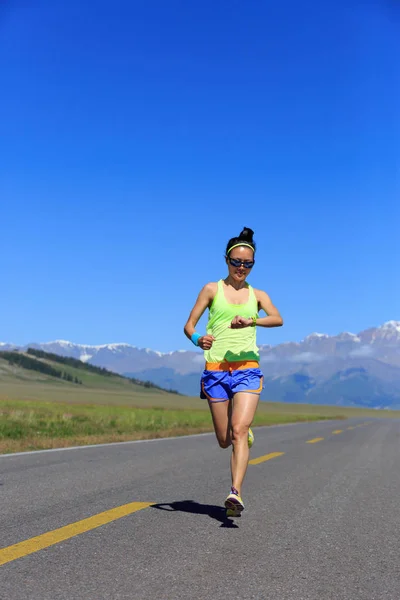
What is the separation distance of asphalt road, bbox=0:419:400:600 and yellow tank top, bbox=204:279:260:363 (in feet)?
4.62

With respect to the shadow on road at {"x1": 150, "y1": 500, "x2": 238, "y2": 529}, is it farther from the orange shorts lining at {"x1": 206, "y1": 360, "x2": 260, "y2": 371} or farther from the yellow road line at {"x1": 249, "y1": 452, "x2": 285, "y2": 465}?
the yellow road line at {"x1": 249, "y1": 452, "x2": 285, "y2": 465}

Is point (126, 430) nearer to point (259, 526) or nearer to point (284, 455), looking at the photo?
point (284, 455)

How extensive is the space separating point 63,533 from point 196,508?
178 centimetres

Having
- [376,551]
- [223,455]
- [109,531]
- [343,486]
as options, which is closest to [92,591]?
[109,531]

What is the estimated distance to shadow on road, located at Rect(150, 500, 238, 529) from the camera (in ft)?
20.4

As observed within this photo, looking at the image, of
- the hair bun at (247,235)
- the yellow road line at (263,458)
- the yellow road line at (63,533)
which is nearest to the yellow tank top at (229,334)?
the hair bun at (247,235)

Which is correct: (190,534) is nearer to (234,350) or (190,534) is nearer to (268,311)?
(234,350)

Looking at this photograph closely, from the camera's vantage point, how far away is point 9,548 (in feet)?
15.2

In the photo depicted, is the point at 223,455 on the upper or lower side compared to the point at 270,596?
upper

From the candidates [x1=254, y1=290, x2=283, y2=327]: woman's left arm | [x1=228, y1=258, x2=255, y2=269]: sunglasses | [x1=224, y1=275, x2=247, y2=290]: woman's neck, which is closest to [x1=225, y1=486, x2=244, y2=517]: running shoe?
[x1=254, y1=290, x2=283, y2=327]: woman's left arm

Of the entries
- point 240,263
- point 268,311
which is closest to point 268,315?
point 268,311

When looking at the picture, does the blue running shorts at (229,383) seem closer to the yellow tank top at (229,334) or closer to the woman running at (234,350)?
the woman running at (234,350)

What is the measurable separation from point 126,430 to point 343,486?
44.8 ft

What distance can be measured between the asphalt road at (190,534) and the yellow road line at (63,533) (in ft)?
0.04
